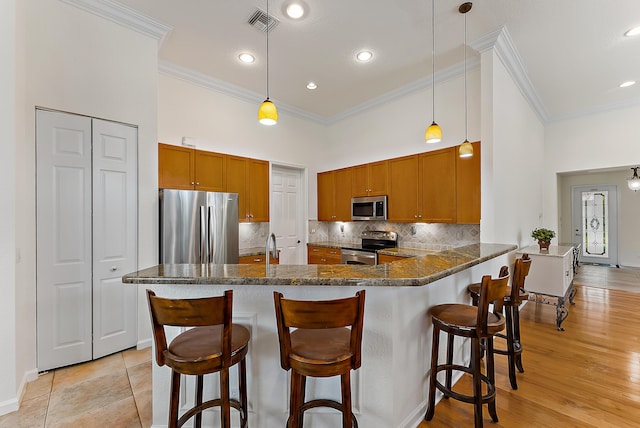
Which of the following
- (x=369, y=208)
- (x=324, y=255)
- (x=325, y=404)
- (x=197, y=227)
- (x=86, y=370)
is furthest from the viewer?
(x=324, y=255)

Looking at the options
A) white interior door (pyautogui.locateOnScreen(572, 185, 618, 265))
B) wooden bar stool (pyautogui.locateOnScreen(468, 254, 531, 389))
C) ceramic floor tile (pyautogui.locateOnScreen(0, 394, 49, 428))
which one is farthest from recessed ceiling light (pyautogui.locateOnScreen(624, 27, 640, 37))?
ceramic floor tile (pyautogui.locateOnScreen(0, 394, 49, 428))

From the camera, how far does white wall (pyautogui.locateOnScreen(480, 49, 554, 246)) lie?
3197mm

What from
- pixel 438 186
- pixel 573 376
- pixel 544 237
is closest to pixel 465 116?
pixel 438 186

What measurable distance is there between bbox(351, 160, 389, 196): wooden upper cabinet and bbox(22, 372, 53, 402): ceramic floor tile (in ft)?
14.2

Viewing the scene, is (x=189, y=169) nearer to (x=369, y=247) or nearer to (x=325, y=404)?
(x=369, y=247)

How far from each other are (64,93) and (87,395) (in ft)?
8.49

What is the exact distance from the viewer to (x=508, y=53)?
3.36 meters

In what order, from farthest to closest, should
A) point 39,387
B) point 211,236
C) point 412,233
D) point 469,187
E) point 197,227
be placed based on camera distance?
point 412,233 → point 469,187 → point 211,236 → point 197,227 → point 39,387

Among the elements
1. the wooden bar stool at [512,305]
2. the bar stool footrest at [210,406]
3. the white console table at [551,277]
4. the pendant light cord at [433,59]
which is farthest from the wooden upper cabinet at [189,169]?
the white console table at [551,277]

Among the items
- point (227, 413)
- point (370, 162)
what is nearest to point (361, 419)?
point (227, 413)

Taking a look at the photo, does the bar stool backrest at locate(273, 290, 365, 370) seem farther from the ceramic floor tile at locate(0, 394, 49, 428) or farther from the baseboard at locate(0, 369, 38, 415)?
the baseboard at locate(0, 369, 38, 415)

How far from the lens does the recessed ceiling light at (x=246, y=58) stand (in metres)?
3.52

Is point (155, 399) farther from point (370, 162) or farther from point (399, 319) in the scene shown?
point (370, 162)

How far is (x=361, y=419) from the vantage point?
5.52ft
